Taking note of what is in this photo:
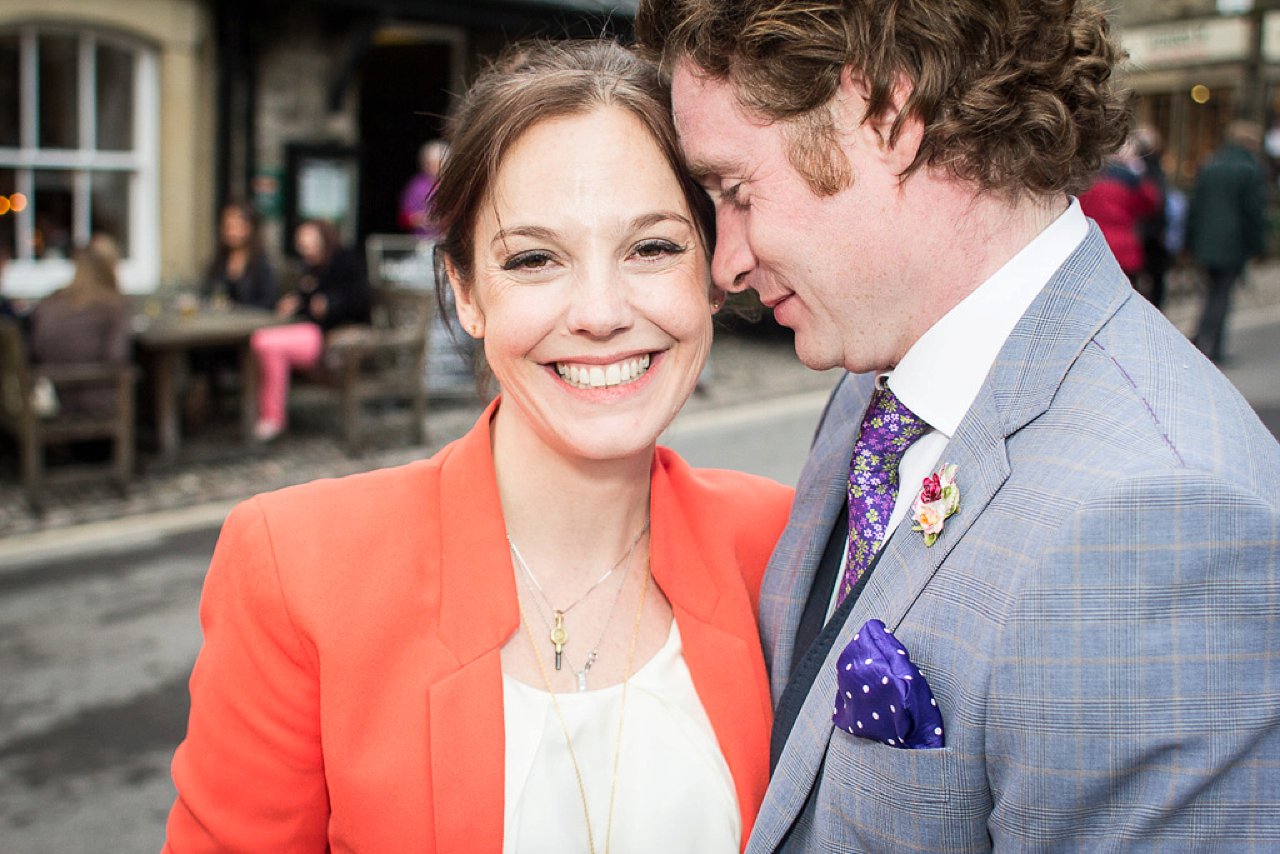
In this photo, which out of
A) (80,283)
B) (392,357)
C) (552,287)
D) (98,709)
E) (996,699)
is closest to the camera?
(996,699)

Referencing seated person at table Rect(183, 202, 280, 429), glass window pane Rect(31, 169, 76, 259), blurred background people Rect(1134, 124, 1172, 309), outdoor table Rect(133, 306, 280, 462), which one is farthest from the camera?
blurred background people Rect(1134, 124, 1172, 309)

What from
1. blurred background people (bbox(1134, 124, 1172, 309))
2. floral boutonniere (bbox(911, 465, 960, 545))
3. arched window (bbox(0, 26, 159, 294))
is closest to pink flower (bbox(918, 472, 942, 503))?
floral boutonniere (bbox(911, 465, 960, 545))

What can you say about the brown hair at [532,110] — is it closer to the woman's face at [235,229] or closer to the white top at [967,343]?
the white top at [967,343]

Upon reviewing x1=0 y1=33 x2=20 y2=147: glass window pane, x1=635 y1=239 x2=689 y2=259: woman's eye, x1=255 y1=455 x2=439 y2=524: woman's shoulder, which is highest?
x1=0 y1=33 x2=20 y2=147: glass window pane

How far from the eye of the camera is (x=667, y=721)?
2.12 meters

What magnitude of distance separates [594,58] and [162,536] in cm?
555

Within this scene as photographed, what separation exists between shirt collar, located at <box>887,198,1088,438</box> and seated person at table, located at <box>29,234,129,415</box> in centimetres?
675

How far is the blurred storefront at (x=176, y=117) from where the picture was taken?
10.4 metres

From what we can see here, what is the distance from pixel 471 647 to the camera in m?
2.00

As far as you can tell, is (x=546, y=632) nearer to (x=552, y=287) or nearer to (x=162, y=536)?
(x=552, y=287)

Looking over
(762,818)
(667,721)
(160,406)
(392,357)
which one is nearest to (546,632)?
(667,721)

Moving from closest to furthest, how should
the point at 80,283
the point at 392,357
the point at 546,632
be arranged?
the point at 546,632 < the point at 80,283 < the point at 392,357

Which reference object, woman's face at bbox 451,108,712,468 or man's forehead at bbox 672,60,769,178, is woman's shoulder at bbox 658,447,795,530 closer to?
woman's face at bbox 451,108,712,468

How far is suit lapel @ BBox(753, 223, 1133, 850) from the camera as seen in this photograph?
65.0 inches
